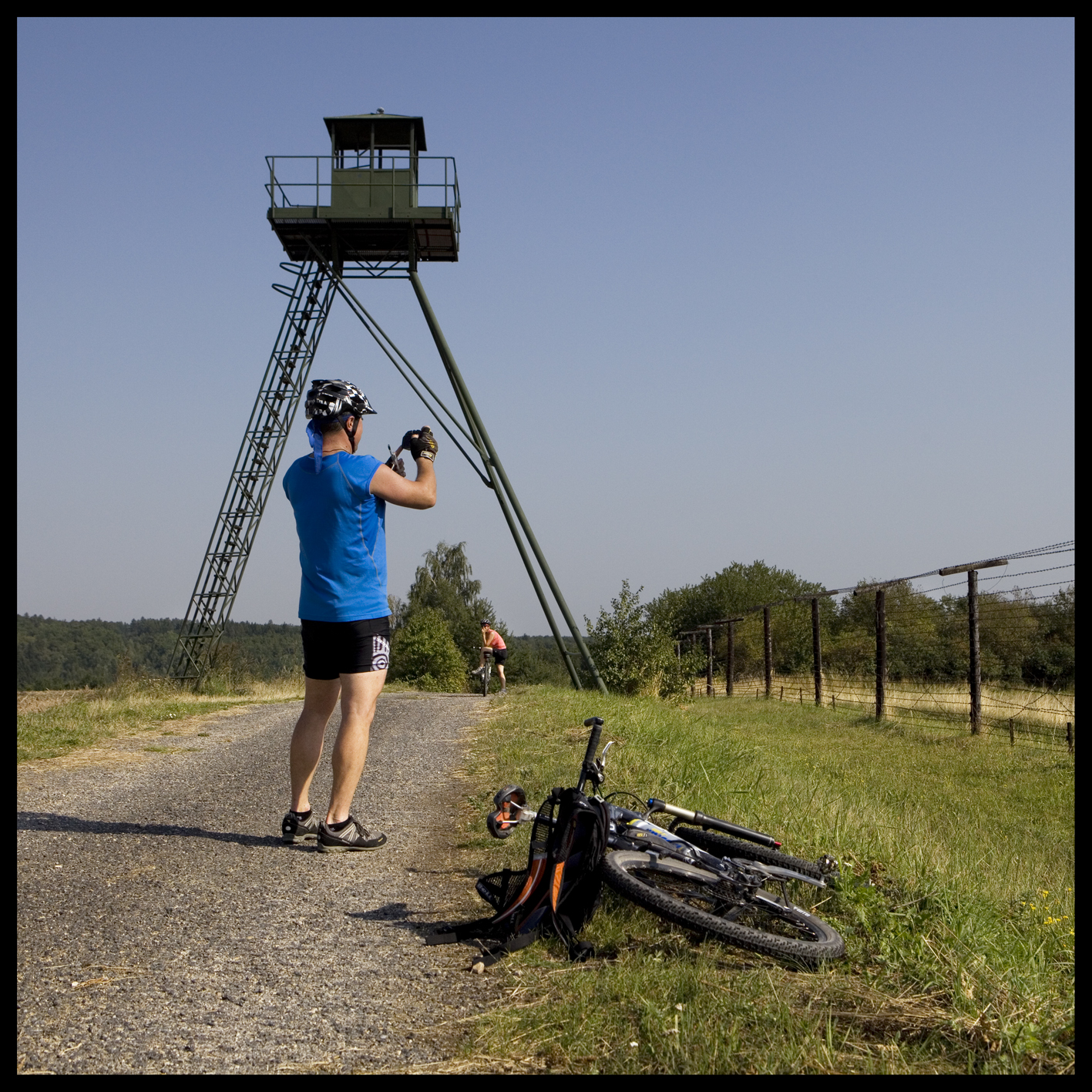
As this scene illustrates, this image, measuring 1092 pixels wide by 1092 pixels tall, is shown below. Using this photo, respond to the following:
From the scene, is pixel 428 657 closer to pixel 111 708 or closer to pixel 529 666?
pixel 111 708

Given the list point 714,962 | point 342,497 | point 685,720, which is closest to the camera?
point 714,962

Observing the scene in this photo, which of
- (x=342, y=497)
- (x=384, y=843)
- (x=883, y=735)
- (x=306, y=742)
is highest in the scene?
(x=342, y=497)

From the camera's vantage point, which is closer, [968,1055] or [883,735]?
[968,1055]

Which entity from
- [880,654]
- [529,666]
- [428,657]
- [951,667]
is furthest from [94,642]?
[880,654]

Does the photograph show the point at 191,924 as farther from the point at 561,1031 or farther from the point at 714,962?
the point at 714,962

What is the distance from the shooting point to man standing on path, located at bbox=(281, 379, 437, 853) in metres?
4.75

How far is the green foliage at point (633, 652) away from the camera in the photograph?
19.5 meters

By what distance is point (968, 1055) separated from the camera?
2.67 meters

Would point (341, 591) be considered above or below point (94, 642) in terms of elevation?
above

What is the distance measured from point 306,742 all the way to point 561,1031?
2.50m

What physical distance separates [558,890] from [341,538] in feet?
6.75

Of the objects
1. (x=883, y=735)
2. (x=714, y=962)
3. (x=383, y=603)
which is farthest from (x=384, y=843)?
(x=883, y=735)

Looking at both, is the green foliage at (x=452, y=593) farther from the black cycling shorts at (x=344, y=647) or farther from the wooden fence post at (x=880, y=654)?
the black cycling shorts at (x=344, y=647)

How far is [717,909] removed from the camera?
3.62 m
